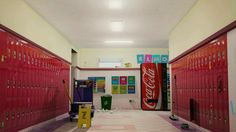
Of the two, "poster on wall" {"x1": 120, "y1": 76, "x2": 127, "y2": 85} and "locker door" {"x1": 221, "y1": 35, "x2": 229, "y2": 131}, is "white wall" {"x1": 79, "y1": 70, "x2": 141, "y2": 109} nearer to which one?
"poster on wall" {"x1": 120, "y1": 76, "x2": 127, "y2": 85}

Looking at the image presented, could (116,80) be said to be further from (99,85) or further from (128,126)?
(128,126)

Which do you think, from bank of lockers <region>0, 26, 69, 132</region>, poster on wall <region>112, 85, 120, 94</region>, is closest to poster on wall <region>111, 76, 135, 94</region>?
poster on wall <region>112, 85, 120, 94</region>

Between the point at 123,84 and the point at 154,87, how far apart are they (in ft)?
6.41

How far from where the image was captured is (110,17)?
844 cm

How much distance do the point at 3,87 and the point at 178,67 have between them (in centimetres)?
A: 602

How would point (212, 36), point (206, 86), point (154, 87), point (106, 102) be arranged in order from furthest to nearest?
1. point (106, 102)
2. point (154, 87)
3. point (206, 86)
4. point (212, 36)

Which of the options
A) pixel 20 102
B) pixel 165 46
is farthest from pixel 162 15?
pixel 165 46

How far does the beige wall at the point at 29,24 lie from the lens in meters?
5.46

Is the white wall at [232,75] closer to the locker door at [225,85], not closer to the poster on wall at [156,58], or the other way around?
the locker door at [225,85]

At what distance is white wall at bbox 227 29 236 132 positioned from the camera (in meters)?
4.55

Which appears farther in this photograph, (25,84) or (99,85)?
(99,85)

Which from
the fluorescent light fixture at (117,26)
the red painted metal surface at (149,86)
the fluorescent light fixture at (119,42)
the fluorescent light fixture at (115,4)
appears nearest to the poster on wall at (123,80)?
the red painted metal surface at (149,86)

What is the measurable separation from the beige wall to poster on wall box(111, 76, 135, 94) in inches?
194

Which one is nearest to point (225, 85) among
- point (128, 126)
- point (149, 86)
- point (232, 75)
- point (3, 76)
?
point (232, 75)
